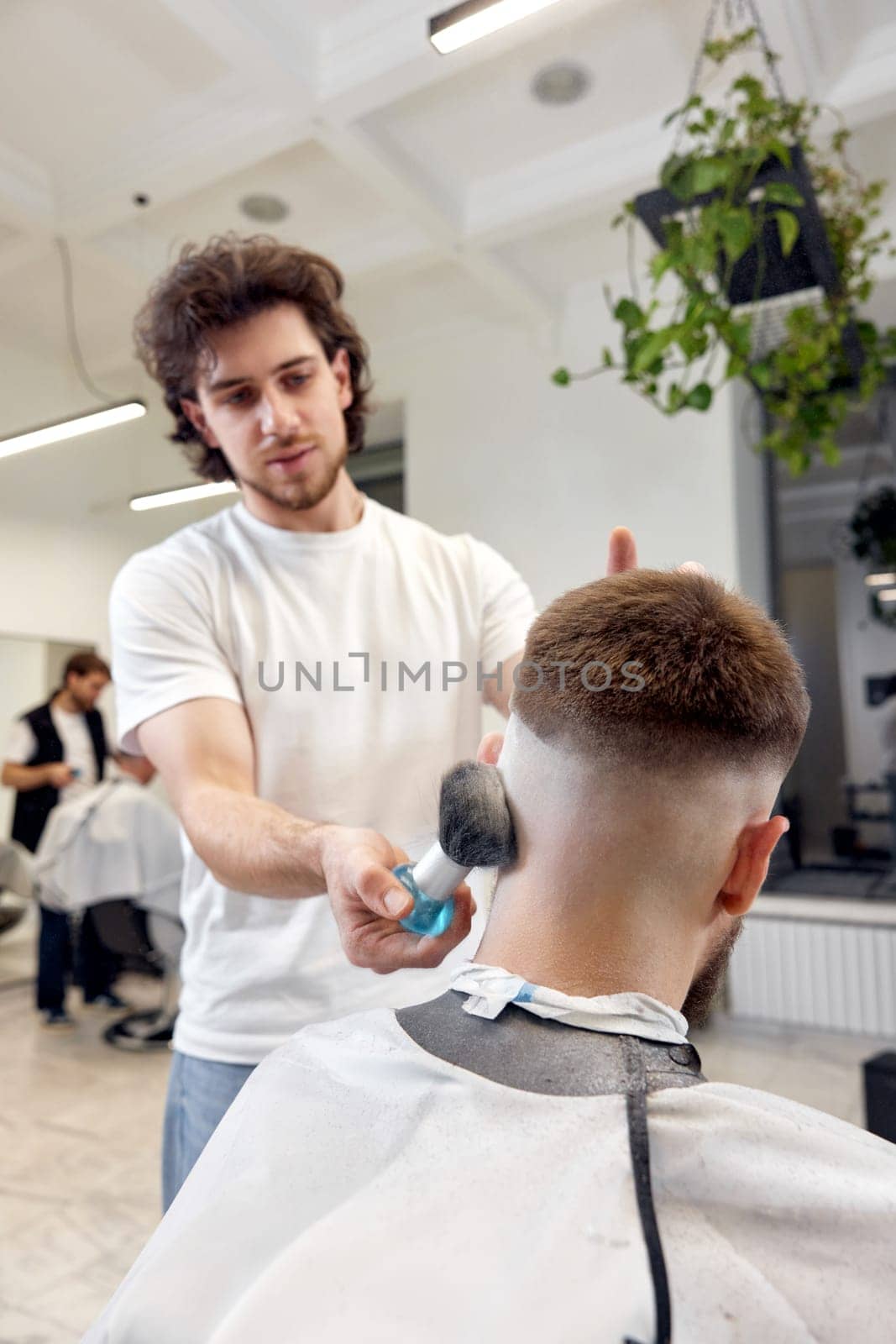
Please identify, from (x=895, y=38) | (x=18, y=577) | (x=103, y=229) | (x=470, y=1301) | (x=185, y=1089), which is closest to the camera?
(x=470, y=1301)

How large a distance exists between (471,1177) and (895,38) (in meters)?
3.66

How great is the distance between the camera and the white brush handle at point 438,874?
76 cm

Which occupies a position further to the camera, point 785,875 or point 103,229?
point 785,875

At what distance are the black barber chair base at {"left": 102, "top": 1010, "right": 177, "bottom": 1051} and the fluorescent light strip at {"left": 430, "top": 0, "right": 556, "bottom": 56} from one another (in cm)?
344

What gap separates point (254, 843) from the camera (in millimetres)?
996

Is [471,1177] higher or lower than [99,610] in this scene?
lower

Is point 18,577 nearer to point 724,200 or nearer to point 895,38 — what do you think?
point 724,200

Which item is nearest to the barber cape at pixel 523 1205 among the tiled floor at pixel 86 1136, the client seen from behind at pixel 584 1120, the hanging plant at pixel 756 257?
the client seen from behind at pixel 584 1120

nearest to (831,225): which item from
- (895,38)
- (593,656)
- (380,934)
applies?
(895,38)

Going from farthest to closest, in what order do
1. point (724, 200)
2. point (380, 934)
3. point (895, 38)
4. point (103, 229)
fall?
point (103, 229) < point (895, 38) < point (724, 200) < point (380, 934)

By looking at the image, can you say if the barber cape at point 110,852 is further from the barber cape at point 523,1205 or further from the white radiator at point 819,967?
the barber cape at point 523,1205

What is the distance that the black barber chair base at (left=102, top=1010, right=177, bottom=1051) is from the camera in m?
3.91

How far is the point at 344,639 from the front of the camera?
4.42 feet

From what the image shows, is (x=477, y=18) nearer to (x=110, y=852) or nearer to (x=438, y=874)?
(x=438, y=874)
